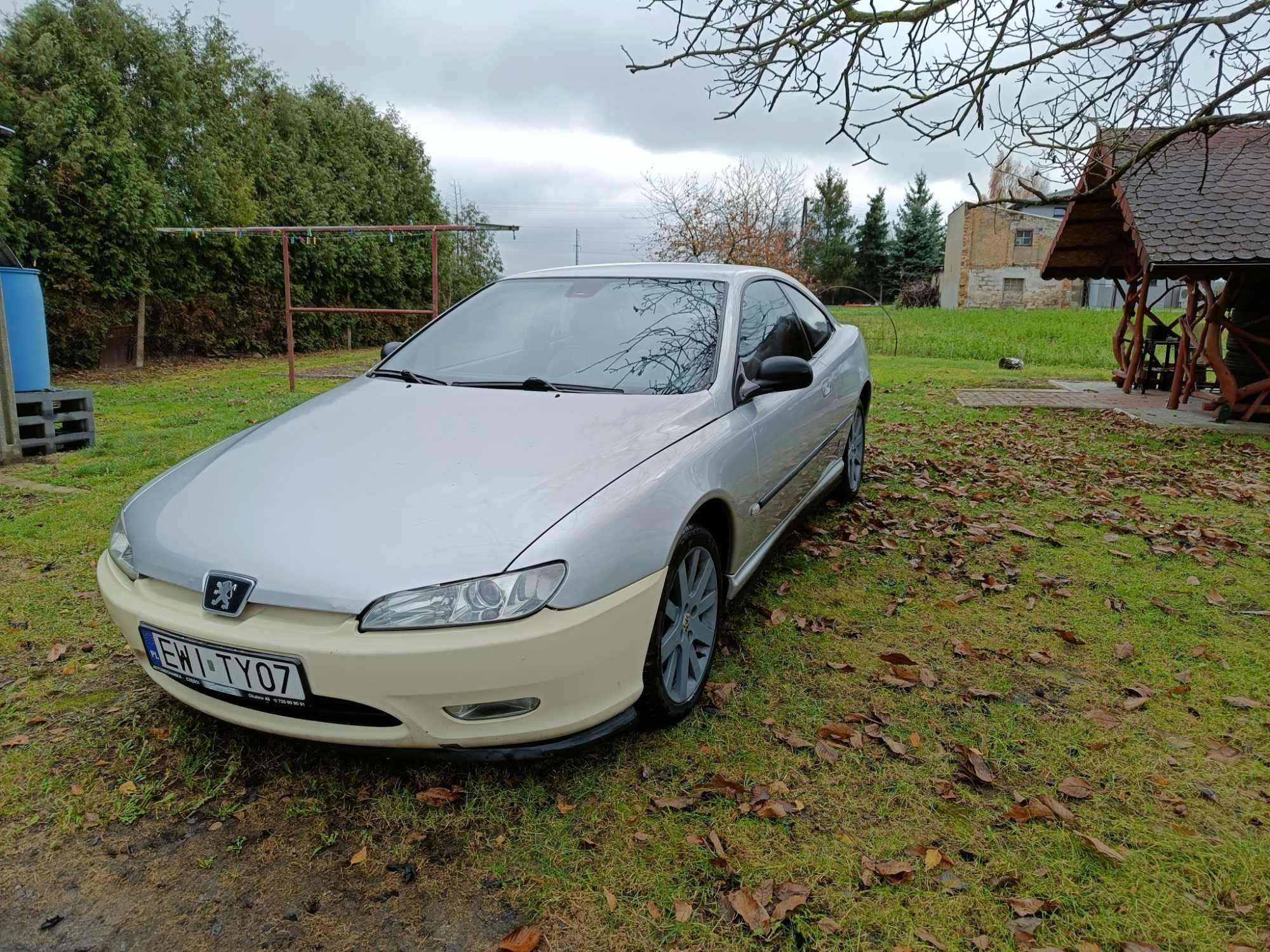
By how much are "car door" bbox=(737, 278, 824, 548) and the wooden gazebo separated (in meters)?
4.79

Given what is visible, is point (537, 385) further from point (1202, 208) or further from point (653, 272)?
point (1202, 208)

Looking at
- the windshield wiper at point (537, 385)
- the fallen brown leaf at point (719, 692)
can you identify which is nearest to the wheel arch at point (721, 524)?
the fallen brown leaf at point (719, 692)

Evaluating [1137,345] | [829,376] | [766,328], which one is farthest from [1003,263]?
[766,328]

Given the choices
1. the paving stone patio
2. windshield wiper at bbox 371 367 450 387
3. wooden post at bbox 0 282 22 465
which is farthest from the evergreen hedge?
the paving stone patio

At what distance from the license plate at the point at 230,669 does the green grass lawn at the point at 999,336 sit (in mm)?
16592

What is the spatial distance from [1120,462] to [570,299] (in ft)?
17.9

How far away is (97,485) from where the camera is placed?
5598 millimetres

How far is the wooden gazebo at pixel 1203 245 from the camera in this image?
834 centimetres

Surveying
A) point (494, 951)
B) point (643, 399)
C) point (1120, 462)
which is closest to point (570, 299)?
point (643, 399)

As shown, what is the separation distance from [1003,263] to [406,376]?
44.1 metres

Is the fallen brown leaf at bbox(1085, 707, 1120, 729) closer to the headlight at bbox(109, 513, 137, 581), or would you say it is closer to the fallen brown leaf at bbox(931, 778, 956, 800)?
the fallen brown leaf at bbox(931, 778, 956, 800)

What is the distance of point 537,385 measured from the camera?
10.5 feet

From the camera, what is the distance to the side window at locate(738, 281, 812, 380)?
139 inches

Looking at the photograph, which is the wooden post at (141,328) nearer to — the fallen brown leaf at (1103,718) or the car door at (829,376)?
the car door at (829,376)
